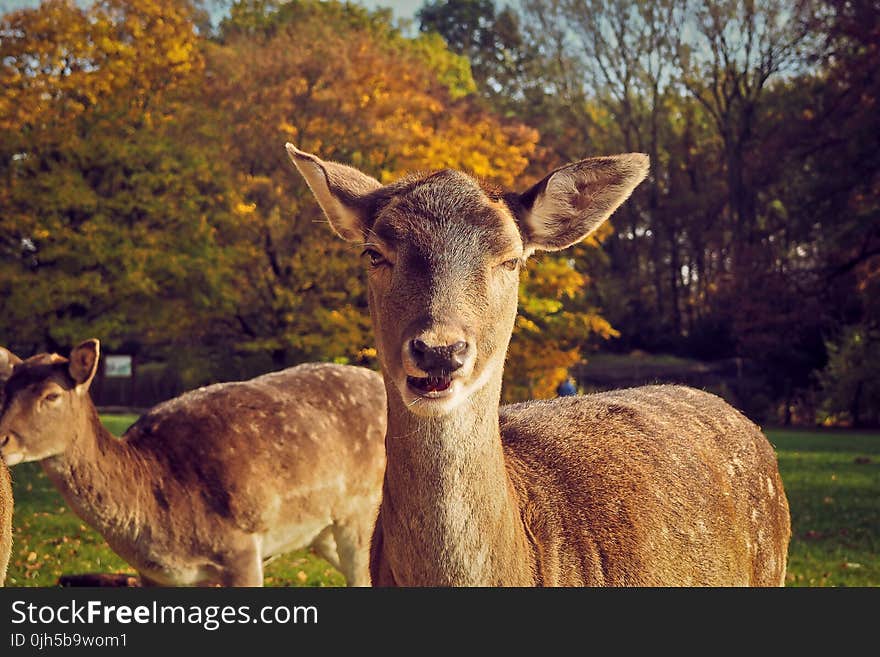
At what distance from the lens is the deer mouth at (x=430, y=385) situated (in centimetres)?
326

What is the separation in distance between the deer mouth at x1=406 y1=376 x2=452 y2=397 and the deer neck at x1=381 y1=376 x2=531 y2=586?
0.72 ft

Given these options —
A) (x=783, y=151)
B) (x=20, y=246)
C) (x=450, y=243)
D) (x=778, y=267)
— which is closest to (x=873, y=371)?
(x=778, y=267)

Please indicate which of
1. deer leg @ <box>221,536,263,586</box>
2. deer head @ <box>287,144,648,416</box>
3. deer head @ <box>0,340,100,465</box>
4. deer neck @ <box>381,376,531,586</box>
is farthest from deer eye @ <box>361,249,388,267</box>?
deer head @ <box>0,340,100,465</box>

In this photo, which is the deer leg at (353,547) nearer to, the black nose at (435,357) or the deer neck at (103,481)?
the deer neck at (103,481)

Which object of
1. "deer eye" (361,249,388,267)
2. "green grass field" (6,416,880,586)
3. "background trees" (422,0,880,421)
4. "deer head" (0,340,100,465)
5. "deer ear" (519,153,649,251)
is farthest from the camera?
"background trees" (422,0,880,421)

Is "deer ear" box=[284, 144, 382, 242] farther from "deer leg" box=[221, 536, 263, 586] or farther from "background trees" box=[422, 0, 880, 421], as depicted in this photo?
"background trees" box=[422, 0, 880, 421]

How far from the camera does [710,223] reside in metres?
45.4

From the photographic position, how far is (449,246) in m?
3.63

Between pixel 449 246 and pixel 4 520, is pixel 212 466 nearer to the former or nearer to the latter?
pixel 4 520

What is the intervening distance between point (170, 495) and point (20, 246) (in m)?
17.9

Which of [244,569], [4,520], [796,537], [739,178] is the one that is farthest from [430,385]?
[739,178]

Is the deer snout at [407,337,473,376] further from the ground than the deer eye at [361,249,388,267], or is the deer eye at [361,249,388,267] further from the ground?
the deer eye at [361,249,388,267]

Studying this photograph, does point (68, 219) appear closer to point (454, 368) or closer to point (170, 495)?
point (170, 495)

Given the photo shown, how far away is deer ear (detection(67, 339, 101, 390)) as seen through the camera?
307 inches
